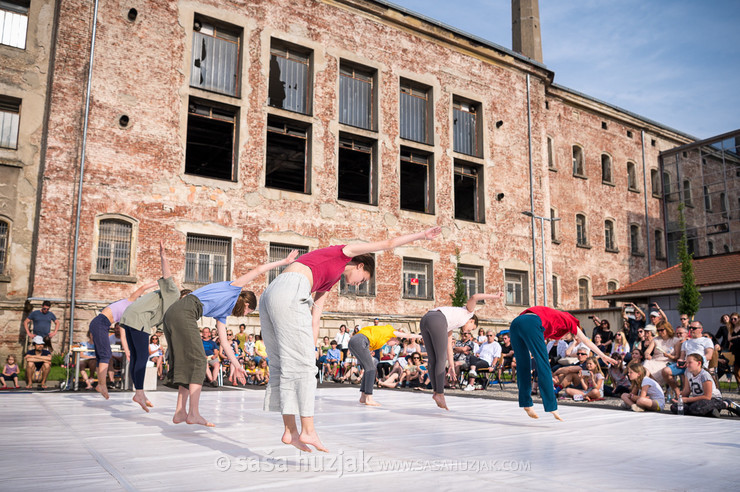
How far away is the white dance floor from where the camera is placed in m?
3.59

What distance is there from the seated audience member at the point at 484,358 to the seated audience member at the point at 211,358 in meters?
6.02

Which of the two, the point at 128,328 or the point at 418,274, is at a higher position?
the point at 418,274

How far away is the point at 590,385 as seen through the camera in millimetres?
12000

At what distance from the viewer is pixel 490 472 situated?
12.8 ft

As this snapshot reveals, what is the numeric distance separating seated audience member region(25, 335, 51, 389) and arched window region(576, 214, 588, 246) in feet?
88.2

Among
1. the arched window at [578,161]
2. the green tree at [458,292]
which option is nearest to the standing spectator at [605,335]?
the green tree at [458,292]

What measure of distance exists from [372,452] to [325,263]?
→ 1.58 meters

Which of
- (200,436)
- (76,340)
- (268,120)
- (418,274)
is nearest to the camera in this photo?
(200,436)

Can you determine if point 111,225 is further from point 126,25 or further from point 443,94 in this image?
point 443,94

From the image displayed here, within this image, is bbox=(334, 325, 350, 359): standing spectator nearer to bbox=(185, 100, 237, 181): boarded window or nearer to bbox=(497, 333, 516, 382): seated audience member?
bbox=(497, 333, 516, 382): seated audience member

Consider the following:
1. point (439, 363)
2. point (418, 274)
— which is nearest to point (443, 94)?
point (418, 274)

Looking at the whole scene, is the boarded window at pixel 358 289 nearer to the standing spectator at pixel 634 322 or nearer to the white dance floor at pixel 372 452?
the standing spectator at pixel 634 322

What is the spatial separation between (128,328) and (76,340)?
35.5 ft

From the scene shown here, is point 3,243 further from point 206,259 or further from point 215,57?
point 215,57
